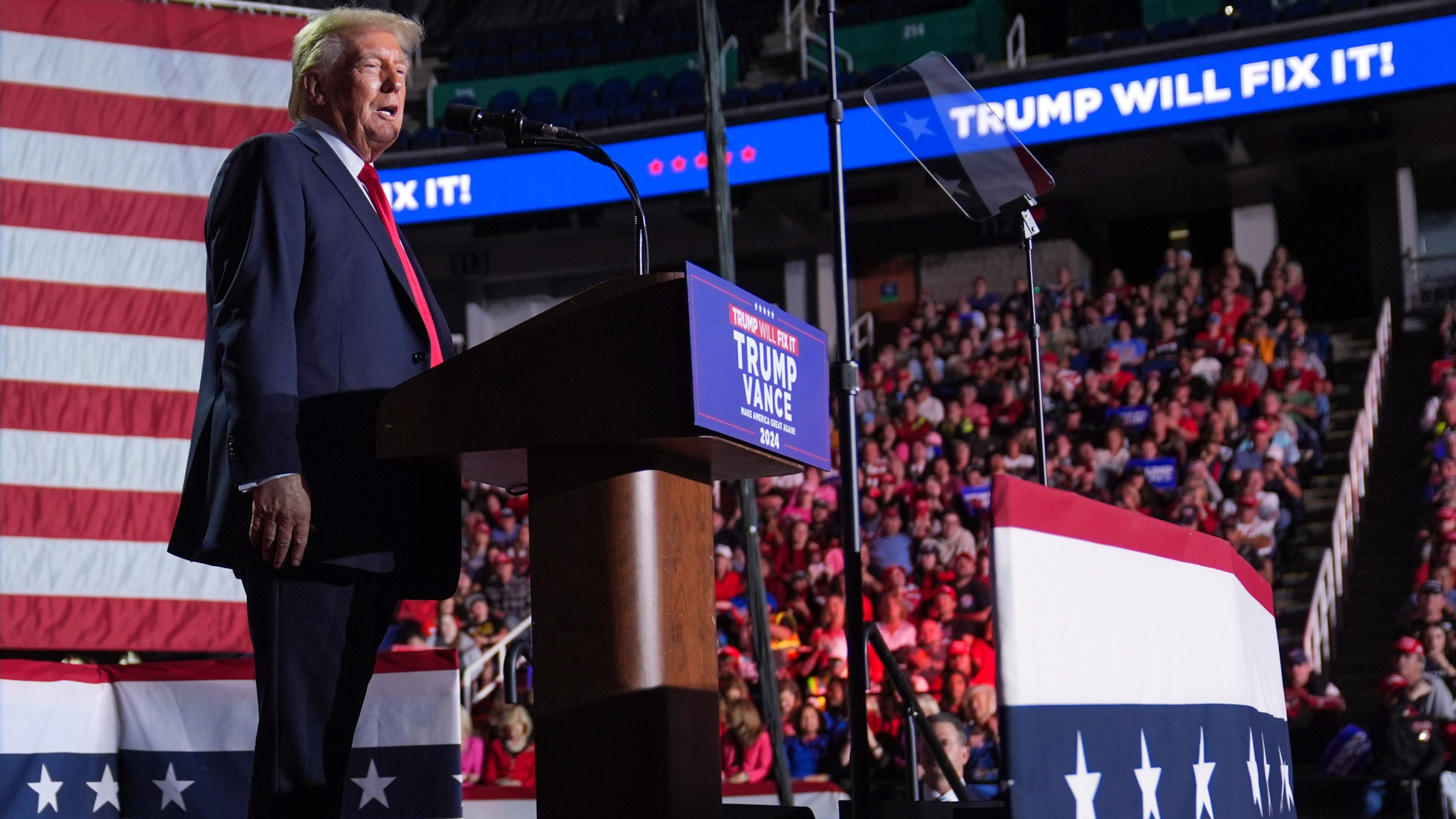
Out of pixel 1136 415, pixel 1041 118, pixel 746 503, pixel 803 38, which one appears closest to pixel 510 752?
pixel 746 503

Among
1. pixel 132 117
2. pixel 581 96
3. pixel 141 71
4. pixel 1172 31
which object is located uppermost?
pixel 581 96

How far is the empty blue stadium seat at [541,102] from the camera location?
1544cm

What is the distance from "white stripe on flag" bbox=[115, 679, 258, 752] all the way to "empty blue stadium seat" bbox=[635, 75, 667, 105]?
1271 cm

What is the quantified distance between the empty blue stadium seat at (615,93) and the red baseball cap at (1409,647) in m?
10.5

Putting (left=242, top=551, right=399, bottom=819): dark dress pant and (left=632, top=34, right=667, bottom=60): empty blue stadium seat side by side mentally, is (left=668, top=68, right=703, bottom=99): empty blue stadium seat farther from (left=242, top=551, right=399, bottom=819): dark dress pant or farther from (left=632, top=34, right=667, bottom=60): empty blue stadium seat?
(left=242, top=551, right=399, bottom=819): dark dress pant

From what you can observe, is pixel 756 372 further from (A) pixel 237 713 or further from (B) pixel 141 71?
Answer: (B) pixel 141 71

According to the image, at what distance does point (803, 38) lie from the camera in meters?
13.8

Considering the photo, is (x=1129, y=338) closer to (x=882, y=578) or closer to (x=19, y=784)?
(x=882, y=578)

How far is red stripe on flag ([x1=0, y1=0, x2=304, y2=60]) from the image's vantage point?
18.1 ft

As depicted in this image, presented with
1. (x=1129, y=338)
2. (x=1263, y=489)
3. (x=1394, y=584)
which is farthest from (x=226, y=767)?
(x=1129, y=338)

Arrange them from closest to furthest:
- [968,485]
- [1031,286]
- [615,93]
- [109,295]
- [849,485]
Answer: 1. [849,485]
2. [1031,286]
3. [109,295]
4. [968,485]
5. [615,93]

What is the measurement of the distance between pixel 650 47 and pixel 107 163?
36.9ft

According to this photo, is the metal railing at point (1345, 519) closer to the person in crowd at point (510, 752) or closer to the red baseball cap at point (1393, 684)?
the red baseball cap at point (1393, 684)

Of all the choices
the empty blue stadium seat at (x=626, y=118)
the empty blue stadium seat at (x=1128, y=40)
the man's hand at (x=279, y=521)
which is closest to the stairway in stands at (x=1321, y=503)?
the empty blue stadium seat at (x=1128, y=40)
